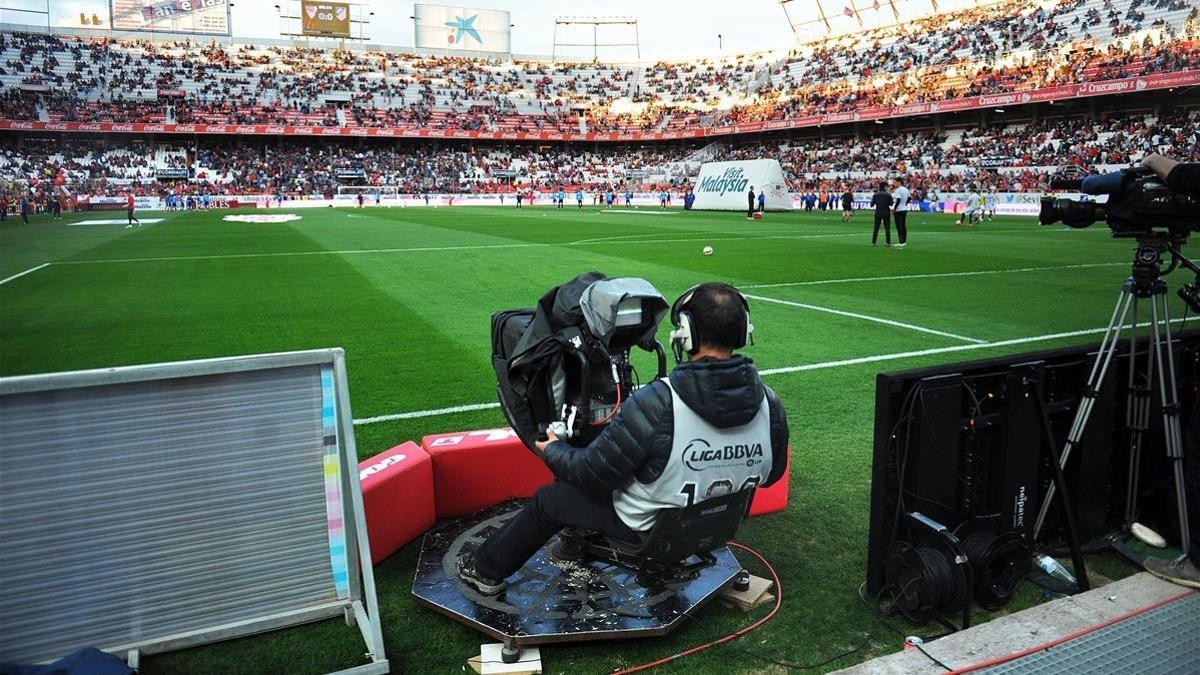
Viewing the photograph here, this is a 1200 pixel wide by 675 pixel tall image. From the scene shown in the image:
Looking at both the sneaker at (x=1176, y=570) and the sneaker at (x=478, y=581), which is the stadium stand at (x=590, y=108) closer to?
the sneaker at (x=1176, y=570)

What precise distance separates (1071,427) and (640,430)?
2642 millimetres

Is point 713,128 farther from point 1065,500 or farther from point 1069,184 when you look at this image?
point 1065,500

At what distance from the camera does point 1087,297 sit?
41.2 feet

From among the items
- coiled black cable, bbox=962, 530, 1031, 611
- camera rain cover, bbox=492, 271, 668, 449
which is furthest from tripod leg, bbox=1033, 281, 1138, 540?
camera rain cover, bbox=492, 271, 668, 449

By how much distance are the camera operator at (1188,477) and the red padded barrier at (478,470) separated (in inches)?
134

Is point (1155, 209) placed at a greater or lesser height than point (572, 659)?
greater

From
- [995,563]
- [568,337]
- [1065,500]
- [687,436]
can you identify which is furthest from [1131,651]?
[568,337]

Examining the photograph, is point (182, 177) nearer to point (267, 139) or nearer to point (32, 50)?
point (267, 139)

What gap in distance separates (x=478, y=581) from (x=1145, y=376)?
3822 millimetres

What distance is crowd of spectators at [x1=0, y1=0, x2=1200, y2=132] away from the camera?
50.2m

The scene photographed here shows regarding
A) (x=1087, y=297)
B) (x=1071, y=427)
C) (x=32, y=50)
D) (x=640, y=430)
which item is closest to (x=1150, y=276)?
(x=1071, y=427)

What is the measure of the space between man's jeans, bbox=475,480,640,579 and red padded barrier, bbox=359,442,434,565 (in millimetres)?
681

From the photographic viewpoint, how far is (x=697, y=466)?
2973mm

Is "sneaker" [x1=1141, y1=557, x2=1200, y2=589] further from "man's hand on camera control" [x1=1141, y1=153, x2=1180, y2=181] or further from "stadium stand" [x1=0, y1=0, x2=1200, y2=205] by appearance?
"stadium stand" [x1=0, y1=0, x2=1200, y2=205]
